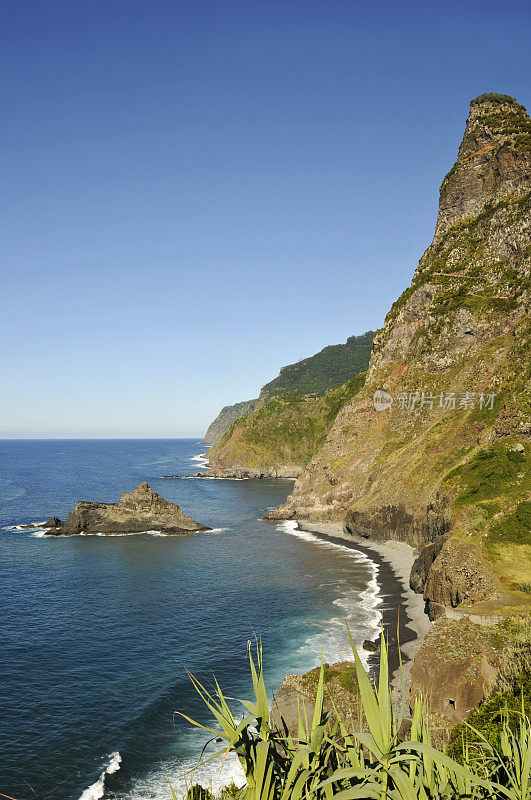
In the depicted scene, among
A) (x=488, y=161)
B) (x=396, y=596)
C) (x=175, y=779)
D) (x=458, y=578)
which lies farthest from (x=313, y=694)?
(x=488, y=161)

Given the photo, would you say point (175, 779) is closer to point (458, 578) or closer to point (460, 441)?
point (458, 578)

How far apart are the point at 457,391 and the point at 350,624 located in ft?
167

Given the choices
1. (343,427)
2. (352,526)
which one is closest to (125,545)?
(352,526)

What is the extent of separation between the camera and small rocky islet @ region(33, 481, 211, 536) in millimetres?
100438

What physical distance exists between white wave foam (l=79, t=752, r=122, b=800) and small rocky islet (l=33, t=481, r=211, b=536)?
226ft

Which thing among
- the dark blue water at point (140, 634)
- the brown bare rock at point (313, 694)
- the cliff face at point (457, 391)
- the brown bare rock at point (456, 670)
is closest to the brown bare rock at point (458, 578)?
the cliff face at point (457, 391)

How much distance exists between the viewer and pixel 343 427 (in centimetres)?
11244

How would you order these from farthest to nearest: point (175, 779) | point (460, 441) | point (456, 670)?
point (460, 441) → point (456, 670) → point (175, 779)

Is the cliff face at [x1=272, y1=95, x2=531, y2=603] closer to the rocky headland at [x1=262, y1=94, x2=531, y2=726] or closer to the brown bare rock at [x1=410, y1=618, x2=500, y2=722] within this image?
the rocky headland at [x1=262, y1=94, x2=531, y2=726]

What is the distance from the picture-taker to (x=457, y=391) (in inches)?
3519

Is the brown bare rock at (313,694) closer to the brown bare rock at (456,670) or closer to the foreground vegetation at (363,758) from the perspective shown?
the brown bare rock at (456,670)

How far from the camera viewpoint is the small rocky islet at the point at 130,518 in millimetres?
100438

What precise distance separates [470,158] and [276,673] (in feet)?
389

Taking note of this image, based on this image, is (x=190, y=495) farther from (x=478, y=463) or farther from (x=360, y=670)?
(x=360, y=670)
